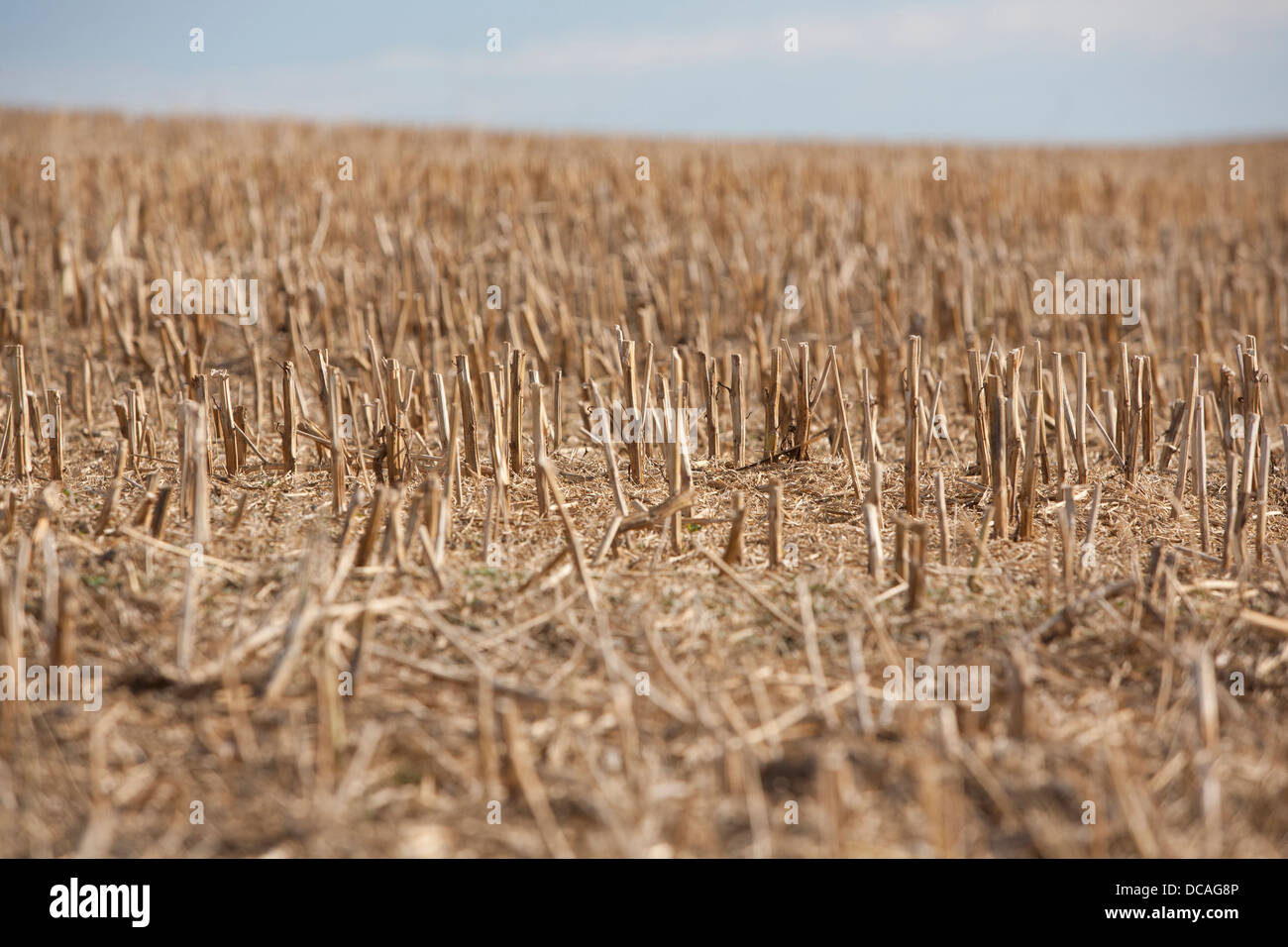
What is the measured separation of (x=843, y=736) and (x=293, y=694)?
5.14 ft

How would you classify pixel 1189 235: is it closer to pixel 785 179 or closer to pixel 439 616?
pixel 785 179

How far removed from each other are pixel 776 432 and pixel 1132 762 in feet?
8.31

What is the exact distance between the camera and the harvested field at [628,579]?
107 inches

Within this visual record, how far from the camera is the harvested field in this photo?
272cm

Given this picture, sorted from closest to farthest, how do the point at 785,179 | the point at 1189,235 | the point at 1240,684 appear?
the point at 1240,684, the point at 1189,235, the point at 785,179

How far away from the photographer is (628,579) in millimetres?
3832

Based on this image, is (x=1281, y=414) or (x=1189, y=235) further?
(x=1189, y=235)

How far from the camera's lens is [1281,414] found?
6223 millimetres

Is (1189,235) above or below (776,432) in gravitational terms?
above

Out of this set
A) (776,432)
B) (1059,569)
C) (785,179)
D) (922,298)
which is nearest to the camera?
(1059,569)
